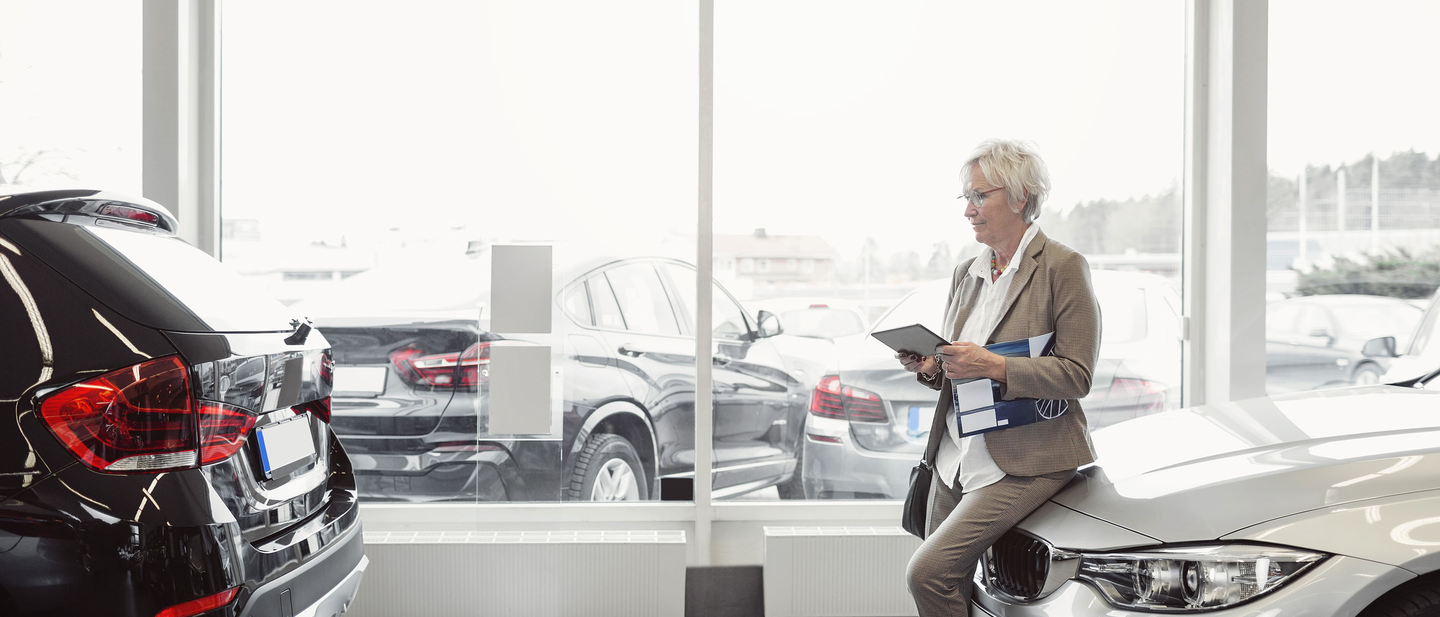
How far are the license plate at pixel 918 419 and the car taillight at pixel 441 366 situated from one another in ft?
5.89

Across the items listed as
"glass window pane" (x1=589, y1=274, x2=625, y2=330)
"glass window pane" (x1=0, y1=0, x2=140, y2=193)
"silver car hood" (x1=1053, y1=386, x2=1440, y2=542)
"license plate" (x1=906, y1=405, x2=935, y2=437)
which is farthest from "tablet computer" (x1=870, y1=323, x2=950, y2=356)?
"glass window pane" (x1=0, y1=0, x2=140, y2=193)

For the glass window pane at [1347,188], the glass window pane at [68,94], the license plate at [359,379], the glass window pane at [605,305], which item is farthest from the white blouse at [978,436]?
the glass window pane at [68,94]

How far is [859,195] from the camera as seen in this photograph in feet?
11.8

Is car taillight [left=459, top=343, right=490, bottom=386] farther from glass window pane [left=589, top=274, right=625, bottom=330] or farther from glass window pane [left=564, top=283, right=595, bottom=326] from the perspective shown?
glass window pane [left=589, top=274, right=625, bottom=330]

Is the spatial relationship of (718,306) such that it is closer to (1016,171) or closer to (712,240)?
(712,240)

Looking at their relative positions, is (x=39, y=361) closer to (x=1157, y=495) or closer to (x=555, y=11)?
(x=1157, y=495)

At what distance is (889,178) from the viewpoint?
3.61m

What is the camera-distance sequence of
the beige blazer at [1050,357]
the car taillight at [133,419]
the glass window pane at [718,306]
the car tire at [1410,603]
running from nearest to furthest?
the car tire at [1410,603], the car taillight at [133,419], the beige blazer at [1050,357], the glass window pane at [718,306]

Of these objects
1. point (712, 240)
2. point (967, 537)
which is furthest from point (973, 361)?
point (712, 240)

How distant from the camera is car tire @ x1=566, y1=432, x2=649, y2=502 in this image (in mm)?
3525

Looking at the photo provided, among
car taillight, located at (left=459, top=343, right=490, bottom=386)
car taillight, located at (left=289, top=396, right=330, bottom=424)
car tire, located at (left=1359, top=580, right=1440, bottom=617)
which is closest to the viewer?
car tire, located at (left=1359, top=580, right=1440, bottom=617)

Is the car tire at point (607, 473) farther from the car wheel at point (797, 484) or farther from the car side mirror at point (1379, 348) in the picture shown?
the car side mirror at point (1379, 348)

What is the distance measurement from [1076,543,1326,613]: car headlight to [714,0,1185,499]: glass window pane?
195cm

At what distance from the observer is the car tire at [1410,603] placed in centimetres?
143
